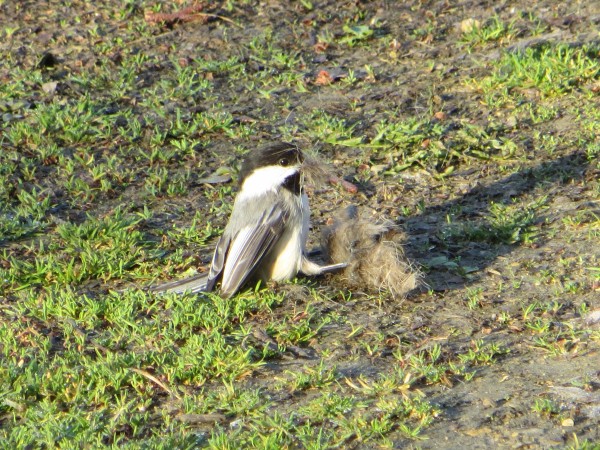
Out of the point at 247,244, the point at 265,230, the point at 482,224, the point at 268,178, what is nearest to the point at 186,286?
the point at 247,244

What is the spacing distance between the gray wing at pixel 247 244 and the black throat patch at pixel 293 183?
0.17 m

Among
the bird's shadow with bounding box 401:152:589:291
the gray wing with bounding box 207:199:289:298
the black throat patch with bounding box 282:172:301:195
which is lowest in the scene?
the bird's shadow with bounding box 401:152:589:291

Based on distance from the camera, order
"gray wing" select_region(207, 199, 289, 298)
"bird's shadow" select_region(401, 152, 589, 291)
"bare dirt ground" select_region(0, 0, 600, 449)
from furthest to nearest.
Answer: "bird's shadow" select_region(401, 152, 589, 291), "gray wing" select_region(207, 199, 289, 298), "bare dirt ground" select_region(0, 0, 600, 449)

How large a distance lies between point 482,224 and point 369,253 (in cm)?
119

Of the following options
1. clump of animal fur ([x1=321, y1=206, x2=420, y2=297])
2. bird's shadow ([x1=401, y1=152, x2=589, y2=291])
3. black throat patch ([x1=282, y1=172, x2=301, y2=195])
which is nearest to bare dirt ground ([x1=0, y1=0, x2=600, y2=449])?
bird's shadow ([x1=401, y1=152, x2=589, y2=291])

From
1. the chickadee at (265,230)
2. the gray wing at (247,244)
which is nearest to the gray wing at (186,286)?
the chickadee at (265,230)

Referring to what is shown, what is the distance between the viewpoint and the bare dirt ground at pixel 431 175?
509 cm

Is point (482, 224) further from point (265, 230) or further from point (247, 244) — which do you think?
point (247, 244)

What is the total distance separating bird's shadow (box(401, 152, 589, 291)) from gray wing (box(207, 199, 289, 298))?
96 cm

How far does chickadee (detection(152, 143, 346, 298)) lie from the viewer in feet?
20.7

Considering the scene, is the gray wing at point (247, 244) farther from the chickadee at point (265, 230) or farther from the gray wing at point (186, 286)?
the gray wing at point (186, 286)

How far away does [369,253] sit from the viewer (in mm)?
6273

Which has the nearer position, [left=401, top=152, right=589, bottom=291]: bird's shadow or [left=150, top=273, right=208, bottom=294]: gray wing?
[left=150, top=273, right=208, bottom=294]: gray wing

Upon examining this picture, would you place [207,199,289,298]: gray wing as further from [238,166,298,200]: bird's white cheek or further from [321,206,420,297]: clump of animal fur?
[321,206,420,297]: clump of animal fur
